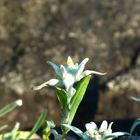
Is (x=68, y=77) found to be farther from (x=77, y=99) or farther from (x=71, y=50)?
(x=71, y=50)

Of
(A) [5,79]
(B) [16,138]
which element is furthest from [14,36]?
(B) [16,138]

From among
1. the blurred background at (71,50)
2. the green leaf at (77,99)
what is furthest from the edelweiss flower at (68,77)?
the blurred background at (71,50)

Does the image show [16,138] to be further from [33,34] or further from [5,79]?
[33,34]

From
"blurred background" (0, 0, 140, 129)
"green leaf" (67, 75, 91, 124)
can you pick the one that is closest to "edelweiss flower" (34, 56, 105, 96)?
"green leaf" (67, 75, 91, 124)

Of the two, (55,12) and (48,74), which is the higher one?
(55,12)

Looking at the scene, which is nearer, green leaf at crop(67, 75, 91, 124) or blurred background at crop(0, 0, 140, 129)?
green leaf at crop(67, 75, 91, 124)

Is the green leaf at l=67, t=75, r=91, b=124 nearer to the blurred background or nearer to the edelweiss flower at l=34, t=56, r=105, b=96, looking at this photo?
the edelweiss flower at l=34, t=56, r=105, b=96

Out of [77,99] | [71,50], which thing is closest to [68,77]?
[77,99]

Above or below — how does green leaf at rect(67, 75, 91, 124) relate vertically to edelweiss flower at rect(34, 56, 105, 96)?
Answer: below

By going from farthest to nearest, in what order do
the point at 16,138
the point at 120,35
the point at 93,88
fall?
the point at 120,35 → the point at 93,88 → the point at 16,138

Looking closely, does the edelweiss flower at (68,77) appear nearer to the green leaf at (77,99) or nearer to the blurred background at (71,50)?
the green leaf at (77,99)
